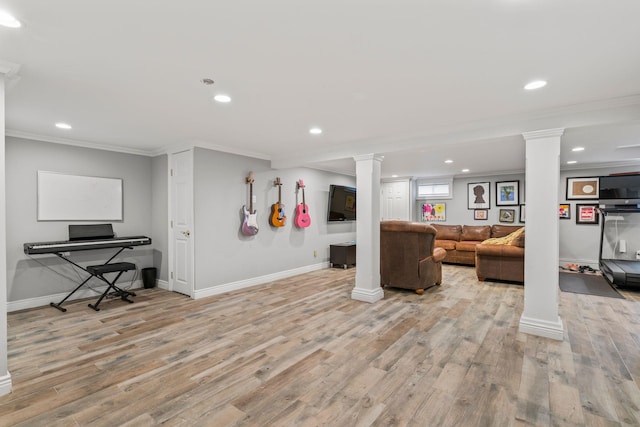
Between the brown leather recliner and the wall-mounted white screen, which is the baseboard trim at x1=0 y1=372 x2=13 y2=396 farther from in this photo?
the brown leather recliner

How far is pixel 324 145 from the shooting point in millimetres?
4539

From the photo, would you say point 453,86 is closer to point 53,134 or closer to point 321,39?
point 321,39

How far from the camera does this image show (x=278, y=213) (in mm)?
5449

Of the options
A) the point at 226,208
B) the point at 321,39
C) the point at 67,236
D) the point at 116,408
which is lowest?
the point at 116,408

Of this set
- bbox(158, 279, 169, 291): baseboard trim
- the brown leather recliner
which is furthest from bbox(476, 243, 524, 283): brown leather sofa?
bbox(158, 279, 169, 291): baseboard trim

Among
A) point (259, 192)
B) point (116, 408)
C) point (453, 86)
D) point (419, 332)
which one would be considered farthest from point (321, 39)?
point (259, 192)

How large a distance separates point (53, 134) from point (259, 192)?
2.78 m

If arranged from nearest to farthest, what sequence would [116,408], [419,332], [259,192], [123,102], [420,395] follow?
1. [116,408]
2. [420,395]
3. [123,102]
4. [419,332]
5. [259,192]

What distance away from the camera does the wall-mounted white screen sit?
13.2 ft

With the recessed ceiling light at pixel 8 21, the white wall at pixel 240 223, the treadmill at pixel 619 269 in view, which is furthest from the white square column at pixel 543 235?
the recessed ceiling light at pixel 8 21

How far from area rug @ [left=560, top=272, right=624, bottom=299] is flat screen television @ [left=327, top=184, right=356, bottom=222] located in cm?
412

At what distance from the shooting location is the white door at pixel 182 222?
440 centimetres

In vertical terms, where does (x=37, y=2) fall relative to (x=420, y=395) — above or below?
above

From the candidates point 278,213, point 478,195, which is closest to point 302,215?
point 278,213
